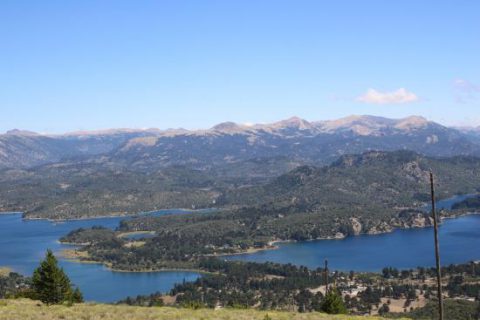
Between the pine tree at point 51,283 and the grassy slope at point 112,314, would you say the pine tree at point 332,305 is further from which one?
the pine tree at point 51,283

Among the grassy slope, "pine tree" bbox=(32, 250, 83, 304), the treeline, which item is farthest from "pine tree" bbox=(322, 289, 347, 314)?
the treeline

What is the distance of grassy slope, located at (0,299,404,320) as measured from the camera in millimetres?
43281

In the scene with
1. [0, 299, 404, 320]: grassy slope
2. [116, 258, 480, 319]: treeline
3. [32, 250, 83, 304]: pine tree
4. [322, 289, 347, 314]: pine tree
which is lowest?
[116, 258, 480, 319]: treeline

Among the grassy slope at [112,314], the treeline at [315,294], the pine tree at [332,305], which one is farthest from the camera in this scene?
the treeline at [315,294]

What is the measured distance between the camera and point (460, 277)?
187750 mm

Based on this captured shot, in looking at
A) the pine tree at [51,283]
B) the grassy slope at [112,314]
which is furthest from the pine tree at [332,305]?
the pine tree at [51,283]

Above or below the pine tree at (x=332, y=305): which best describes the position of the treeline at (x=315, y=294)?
below

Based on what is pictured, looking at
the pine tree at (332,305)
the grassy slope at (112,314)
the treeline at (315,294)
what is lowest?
the treeline at (315,294)

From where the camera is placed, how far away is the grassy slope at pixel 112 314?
Answer: 4328cm

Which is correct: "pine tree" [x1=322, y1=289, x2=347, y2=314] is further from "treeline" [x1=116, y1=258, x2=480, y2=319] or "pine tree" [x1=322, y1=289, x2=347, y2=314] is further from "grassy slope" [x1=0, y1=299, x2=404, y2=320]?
"treeline" [x1=116, y1=258, x2=480, y2=319]

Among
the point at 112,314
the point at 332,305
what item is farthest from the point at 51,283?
the point at 332,305

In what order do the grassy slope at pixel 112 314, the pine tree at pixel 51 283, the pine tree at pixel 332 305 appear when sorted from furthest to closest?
1. the pine tree at pixel 332 305
2. the pine tree at pixel 51 283
3. the grassy slope at pixel 112 314

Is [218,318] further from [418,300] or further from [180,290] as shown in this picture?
[180,290]

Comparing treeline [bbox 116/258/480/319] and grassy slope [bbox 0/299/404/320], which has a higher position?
grassy slope [bbox 0/299/404/320]
